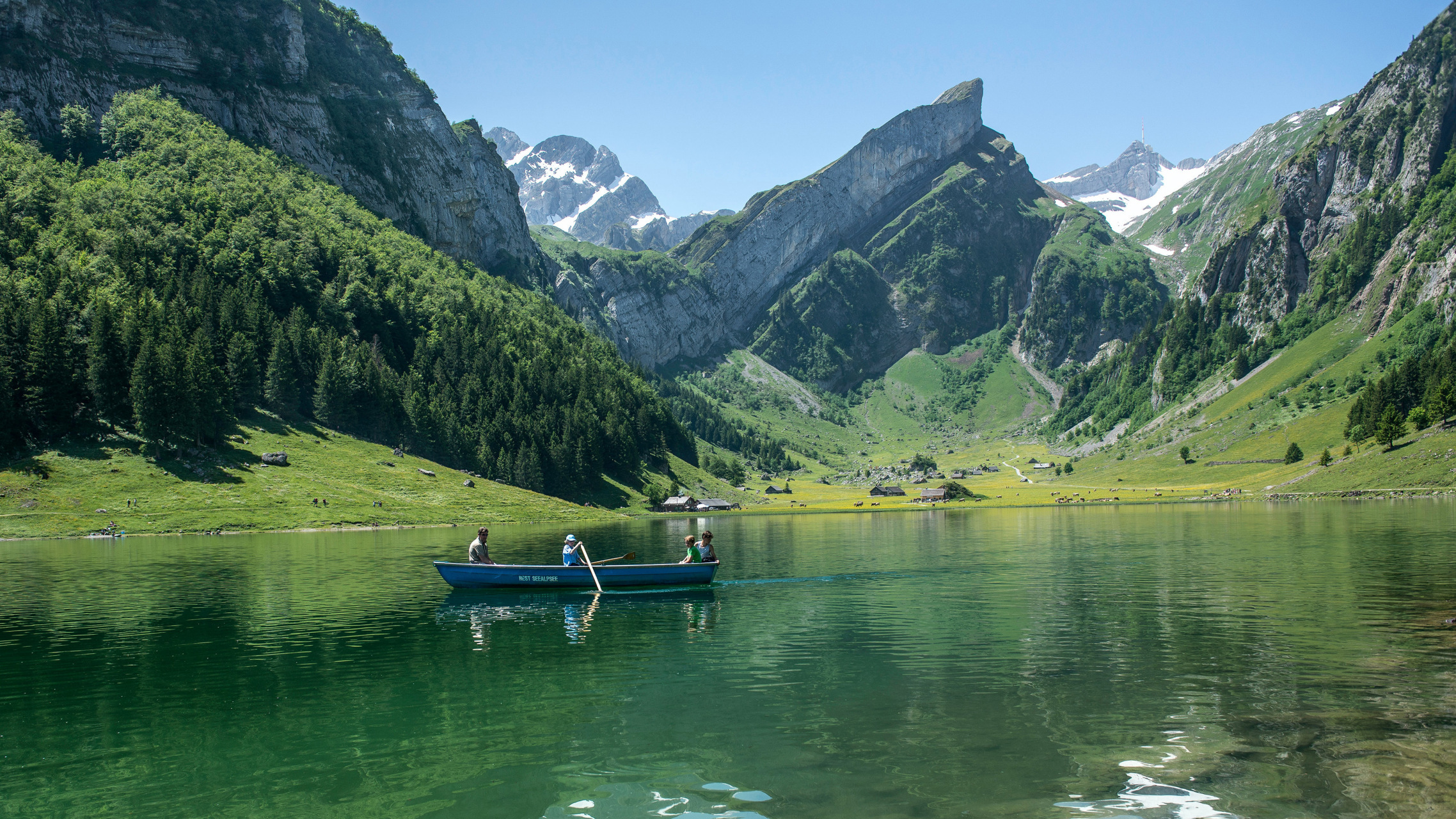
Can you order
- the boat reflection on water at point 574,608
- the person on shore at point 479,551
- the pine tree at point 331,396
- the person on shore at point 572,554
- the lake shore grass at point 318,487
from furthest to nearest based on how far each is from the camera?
1. the pine tree at point 331,396
2. the lake shore grass at point 318,487
3. the person on shore at point 572,554
4. the person on shore at point 479,551
5. the boat reflection on water at point 574,608

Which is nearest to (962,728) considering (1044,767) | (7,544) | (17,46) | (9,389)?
(1044,767)

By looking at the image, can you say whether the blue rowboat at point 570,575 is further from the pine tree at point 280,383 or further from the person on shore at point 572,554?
the pine tree at point 280,383

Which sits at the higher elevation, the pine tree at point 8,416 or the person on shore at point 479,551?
the pine tree at point 8,416

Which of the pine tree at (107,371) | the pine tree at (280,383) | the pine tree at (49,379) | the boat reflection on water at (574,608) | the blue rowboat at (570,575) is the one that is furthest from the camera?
the pine tree at (280,383)

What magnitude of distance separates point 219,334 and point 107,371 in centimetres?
3175

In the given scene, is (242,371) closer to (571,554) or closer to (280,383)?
(280,383)

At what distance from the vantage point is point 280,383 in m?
139

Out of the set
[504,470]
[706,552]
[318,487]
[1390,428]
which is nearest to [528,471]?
[504,470]

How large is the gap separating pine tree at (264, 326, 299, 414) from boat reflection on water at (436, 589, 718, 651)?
108 metres

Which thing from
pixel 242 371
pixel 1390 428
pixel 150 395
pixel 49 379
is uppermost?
pixel 242 371

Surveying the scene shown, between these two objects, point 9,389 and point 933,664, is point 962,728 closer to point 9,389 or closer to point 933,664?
point 933,664

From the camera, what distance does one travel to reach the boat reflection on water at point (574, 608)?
129 ft

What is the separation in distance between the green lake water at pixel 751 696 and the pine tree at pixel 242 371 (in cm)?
8431

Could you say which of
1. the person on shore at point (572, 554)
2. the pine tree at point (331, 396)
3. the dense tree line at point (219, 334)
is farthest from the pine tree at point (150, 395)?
the person on shore at point (572, 554)
